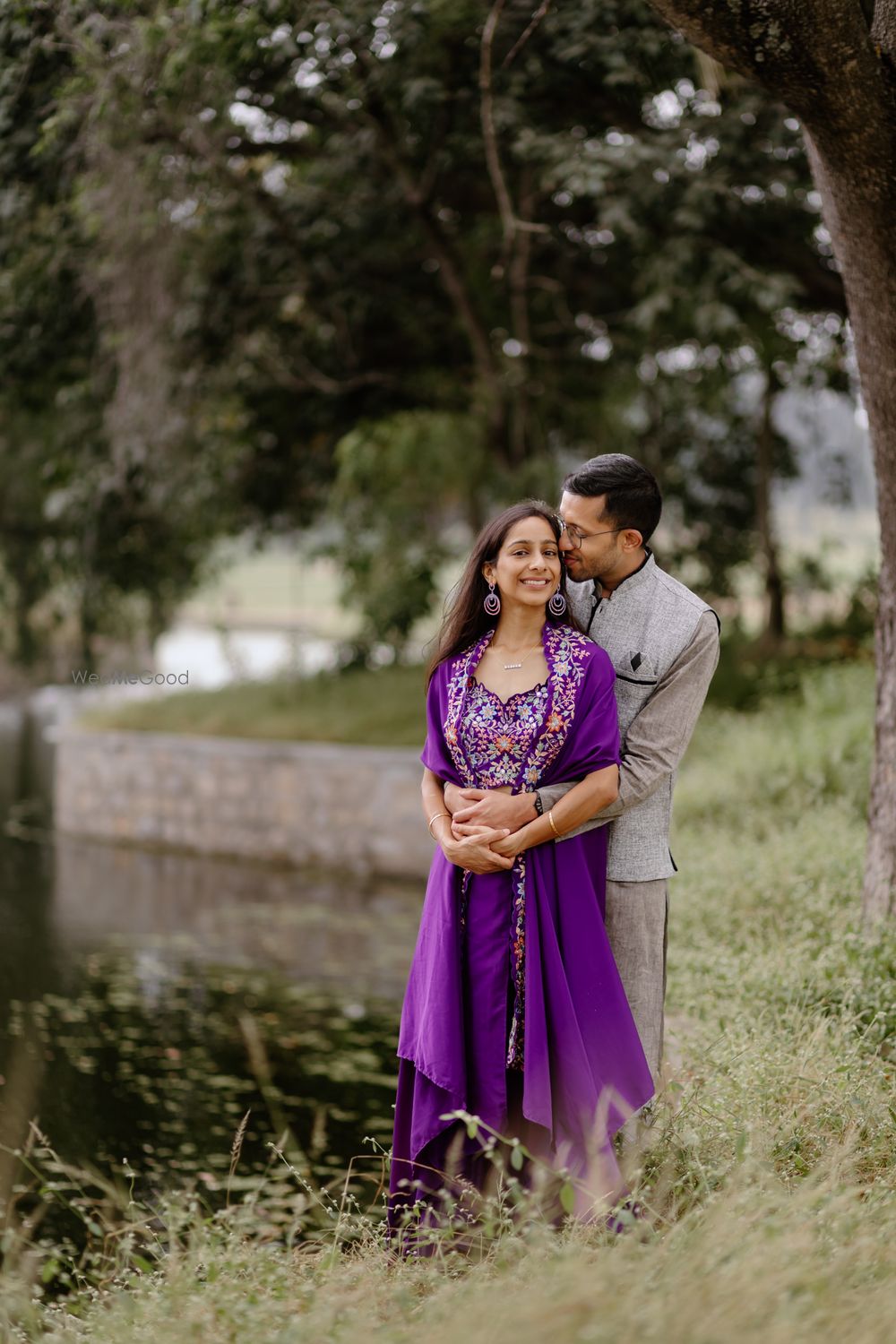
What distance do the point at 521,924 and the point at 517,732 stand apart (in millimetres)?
414

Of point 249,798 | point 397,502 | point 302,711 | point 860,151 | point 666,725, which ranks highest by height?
point 860,151

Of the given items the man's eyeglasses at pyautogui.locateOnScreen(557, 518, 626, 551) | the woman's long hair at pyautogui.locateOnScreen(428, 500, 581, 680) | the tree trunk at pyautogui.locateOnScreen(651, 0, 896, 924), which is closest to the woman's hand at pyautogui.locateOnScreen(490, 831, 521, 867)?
the woman's long hair at pyautogui.locateOnScreen(428, 500, 581, 680)

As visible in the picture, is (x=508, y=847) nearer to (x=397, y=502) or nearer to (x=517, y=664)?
(x=517, y=664)

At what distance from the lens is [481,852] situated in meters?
2.89

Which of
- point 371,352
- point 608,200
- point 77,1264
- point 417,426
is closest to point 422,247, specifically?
point 371,352

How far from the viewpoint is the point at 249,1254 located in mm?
2676

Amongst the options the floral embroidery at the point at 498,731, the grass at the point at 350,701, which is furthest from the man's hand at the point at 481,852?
the grass at the point at 350,701

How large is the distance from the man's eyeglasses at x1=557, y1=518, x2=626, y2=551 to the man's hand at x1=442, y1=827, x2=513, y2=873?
2.27ft

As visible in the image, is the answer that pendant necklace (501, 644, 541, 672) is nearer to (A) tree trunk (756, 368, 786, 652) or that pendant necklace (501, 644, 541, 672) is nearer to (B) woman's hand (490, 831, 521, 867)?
(B) woman's hand (490, 831, 521, 867)

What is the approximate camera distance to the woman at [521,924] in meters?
2.86

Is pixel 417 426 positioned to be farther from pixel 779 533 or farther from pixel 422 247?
pixel 779 533

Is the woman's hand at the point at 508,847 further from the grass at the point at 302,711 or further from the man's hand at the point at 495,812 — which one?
the grass at the point at 302,711

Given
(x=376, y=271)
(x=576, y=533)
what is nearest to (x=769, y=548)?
(x=376, y=271)

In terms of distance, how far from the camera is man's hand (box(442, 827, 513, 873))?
2893 mm
